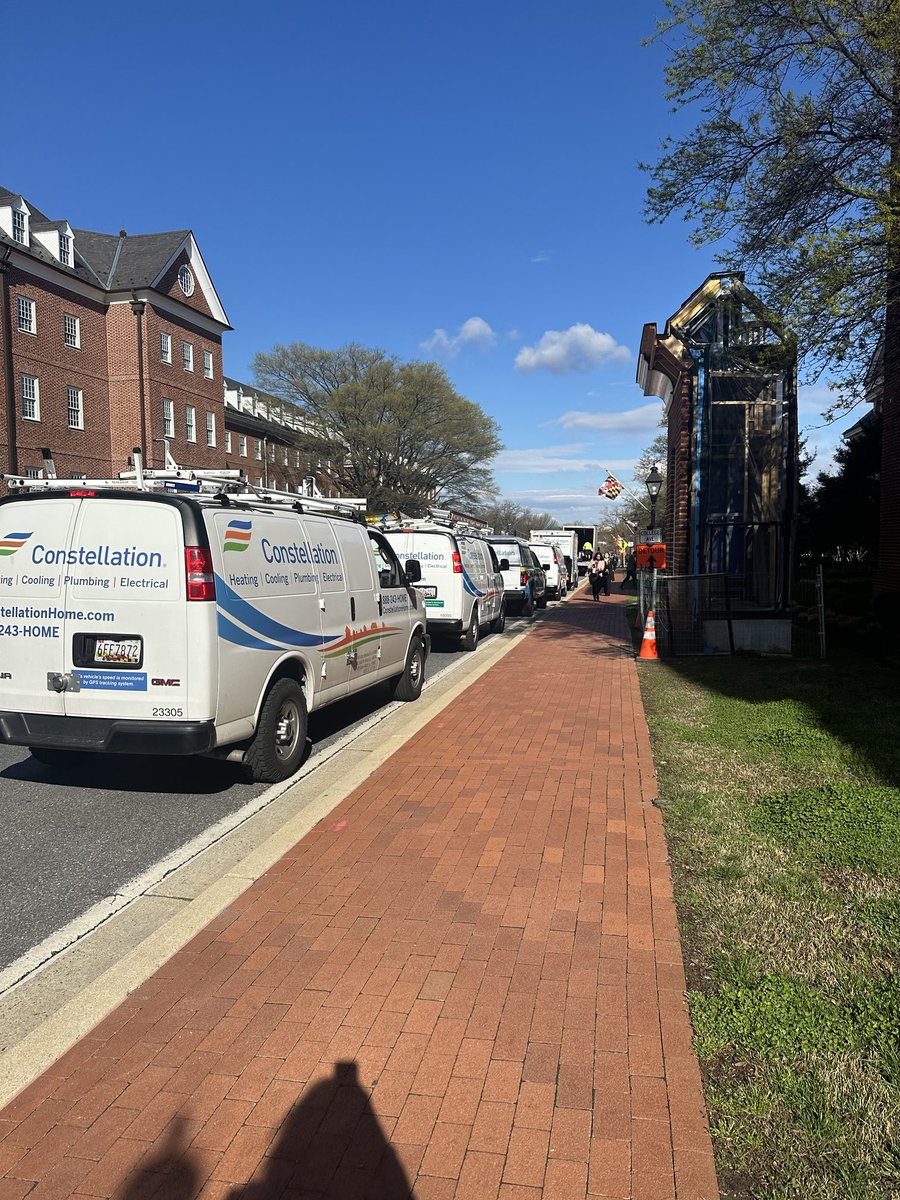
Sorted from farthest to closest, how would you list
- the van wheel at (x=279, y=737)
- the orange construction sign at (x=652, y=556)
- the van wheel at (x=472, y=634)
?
the van wheel at (x=472, y=634) → the orange construction sign at (x=652, y=556) → the van wheel at (x=279, y=737)

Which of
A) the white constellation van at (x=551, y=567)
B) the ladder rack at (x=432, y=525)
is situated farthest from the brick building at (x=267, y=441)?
the ladder rack at (x=432, y=525)

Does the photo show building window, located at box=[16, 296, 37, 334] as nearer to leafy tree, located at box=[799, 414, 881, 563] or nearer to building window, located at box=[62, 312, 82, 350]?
building window, located at box=[62, 312, 82, 350]

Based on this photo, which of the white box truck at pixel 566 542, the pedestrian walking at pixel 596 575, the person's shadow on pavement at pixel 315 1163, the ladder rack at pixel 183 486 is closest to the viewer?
the person's shadow on pavement at pixel 315 1163

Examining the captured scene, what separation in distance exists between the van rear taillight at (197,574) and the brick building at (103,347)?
27472mm

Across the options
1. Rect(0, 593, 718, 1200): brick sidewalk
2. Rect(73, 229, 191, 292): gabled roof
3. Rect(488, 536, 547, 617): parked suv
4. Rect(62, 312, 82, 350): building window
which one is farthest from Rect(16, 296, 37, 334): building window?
Rect(0, 593, 718, 1200): brick sidewalk

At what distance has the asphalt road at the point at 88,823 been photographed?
4.35 m

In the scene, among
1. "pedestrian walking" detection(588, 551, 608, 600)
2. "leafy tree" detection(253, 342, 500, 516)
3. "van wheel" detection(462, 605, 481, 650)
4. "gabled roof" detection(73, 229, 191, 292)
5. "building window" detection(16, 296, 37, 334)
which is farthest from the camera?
"leafy tree" detection(253, 342, 500, 516)

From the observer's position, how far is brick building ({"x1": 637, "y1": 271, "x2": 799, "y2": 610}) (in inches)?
606

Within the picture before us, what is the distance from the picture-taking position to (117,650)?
217 inches

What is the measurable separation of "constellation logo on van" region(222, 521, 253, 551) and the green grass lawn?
3.47m

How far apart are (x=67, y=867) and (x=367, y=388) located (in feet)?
144

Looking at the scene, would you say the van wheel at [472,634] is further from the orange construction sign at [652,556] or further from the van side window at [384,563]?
the van side window at [384,563]

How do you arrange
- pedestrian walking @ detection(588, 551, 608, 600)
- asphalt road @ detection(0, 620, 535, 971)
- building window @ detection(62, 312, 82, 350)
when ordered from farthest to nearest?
building window @ detection(62, 312, 82, 350), pedestrian walking @ detection(588, 551, 608, 600), asphalt road @ detection(0, 620, 535, 971)

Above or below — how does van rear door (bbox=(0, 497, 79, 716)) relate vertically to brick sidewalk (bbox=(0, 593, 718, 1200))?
above
